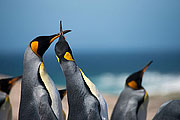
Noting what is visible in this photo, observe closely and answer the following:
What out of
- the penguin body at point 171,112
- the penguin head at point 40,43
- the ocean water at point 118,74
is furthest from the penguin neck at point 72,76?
the ocean water at point 118,74

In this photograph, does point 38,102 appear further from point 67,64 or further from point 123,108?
point 123,108

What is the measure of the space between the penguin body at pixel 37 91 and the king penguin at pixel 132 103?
88cm

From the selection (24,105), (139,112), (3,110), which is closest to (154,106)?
(139,112)

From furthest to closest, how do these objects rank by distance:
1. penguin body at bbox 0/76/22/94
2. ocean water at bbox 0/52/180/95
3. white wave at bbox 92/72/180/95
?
1. ocean water at bbox 0/52/180/95
2. white wave at bbox 92/72/180/95
3. penguin body at bbox 0/76/22/94

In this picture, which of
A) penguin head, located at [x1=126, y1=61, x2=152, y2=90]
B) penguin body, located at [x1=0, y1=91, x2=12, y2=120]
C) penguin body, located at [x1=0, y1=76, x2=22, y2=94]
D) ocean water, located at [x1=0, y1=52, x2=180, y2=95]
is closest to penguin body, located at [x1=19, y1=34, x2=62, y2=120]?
penguin body, located at [x1=0, y1=91, x2=12, y2=120]

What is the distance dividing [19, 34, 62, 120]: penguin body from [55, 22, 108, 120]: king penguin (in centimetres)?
13

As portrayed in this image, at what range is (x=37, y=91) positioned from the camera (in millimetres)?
1586

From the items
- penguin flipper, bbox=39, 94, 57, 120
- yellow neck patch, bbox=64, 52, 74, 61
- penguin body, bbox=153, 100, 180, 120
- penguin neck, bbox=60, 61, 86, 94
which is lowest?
penguin flipper, bbox=39, 94, 57, 120

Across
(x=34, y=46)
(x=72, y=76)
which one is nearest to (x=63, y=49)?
(x=72, y=76)

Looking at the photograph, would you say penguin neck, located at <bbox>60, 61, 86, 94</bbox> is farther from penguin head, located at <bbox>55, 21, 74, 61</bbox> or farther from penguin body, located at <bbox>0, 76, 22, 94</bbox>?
penguin body, located at <bbox>0, 76, 22, 94</bbox>

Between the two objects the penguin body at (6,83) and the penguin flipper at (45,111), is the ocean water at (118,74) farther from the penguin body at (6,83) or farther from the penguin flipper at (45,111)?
the penguin flipper at (45,111)

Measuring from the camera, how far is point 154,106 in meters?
5.20

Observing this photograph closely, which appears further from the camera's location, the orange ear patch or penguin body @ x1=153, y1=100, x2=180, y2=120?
the orange ear patch

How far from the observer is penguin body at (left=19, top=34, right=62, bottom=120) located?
1.53 meters
